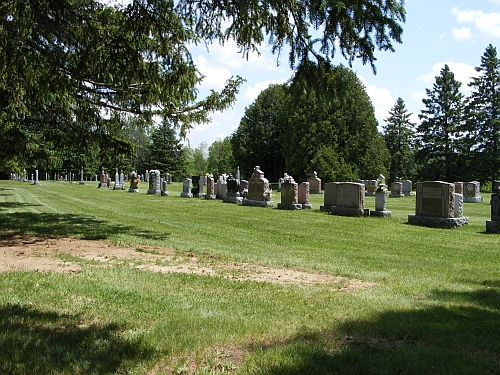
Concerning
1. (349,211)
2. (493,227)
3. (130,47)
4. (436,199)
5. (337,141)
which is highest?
(337,141)

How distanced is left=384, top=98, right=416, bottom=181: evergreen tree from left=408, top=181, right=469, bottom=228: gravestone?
4941cm

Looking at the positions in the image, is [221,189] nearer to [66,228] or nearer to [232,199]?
[232,199]

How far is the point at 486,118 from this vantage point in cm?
4575

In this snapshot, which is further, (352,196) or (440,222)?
(352,196)

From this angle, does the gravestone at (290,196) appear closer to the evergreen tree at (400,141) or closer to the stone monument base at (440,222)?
the stone monument base at (440,222)

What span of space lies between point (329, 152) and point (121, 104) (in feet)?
112

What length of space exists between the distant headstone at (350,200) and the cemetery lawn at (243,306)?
625cm

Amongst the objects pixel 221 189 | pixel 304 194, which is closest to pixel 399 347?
pixel 304 194

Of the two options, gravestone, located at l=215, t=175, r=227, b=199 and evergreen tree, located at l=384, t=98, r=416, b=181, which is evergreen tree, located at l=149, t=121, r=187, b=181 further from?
gravestone, located at l=215, t=175, r=227, b=199

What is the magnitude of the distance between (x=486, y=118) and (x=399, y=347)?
48690 millimetres

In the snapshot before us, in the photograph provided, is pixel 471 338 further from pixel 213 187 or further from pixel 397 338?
pixel 213 187

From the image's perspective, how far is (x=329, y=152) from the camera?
44.6 metres

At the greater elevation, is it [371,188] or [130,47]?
[130,47]

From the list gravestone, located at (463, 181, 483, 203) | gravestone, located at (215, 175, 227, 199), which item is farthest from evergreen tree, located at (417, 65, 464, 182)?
gravestone, located at (215, 175, 227, 199)
